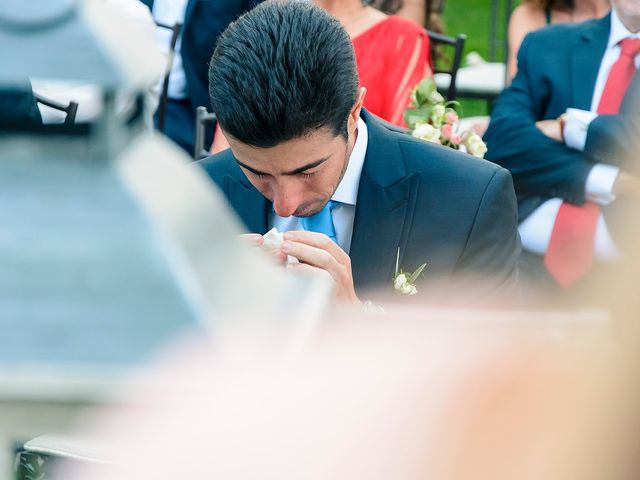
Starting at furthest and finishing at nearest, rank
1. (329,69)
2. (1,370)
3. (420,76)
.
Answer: (420,76) → (329,69) → (1,370)

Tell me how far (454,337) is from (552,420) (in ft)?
0.32

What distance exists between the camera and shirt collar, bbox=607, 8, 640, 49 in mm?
3764

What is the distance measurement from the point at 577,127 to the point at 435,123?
2.66ft

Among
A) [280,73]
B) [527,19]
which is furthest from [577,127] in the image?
[280,73]

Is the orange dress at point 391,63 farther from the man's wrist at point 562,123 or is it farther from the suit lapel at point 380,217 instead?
the suit lapel at point 380,217

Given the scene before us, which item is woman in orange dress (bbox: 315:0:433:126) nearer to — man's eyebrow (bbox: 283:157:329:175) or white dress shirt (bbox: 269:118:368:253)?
white dress shirt (bbox: 269:118:368:253)

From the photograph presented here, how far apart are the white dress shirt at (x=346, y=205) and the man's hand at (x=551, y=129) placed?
1459 mm

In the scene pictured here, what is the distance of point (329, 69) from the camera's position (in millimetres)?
2041

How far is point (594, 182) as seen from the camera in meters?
3.62

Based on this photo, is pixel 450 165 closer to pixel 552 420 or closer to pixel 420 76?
pixel 420 76

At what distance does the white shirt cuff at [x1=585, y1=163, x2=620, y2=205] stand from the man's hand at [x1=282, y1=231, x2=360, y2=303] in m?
1.97

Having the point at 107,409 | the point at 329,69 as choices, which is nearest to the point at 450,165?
the point at 329,69

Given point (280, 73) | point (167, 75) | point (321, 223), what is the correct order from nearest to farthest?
point (280, 73), point (321, 223), point (167, 75)

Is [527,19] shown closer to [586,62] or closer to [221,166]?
[586,62]
